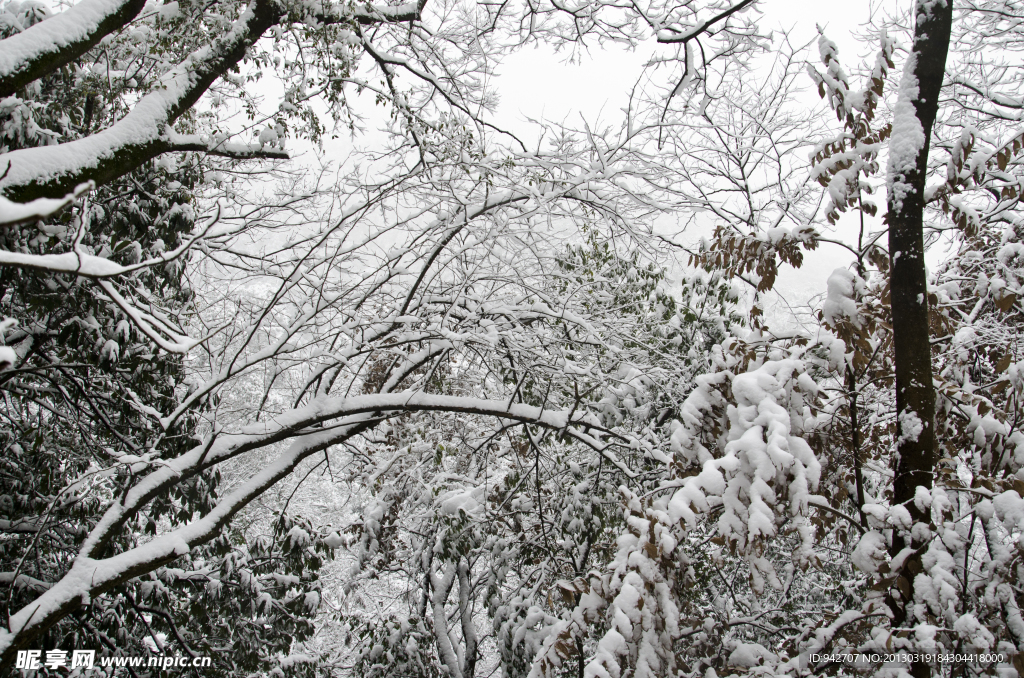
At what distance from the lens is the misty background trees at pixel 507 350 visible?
2029mm

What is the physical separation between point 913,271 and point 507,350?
276cm

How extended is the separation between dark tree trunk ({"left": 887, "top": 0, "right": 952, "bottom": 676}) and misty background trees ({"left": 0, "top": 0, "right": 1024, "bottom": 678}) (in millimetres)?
14

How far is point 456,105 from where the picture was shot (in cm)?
527

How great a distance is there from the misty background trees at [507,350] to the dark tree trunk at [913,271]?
0.01 meters

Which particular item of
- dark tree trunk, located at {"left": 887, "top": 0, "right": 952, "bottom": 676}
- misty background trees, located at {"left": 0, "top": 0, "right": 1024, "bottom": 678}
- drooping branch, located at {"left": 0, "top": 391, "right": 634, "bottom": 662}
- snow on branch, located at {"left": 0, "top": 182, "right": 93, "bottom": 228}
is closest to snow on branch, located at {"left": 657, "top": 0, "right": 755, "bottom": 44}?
misty background trees, located at {"left": 0, "top": 0, "right": 1024, "bottom": 678}

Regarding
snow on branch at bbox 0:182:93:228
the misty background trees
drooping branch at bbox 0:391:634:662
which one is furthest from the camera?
drooping branch at bbox 0:391:634:662

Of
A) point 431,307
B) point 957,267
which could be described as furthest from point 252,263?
point 957,267

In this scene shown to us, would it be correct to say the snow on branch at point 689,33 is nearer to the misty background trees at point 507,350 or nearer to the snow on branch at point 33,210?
the misty background trees at point 507,350

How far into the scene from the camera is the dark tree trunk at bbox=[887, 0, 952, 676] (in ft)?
6.98

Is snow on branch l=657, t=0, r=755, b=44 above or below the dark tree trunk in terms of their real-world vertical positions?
above

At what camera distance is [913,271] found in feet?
7.36

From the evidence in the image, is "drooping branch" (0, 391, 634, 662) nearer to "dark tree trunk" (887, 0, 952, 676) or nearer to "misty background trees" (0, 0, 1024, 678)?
"misty background trees" (0, 0, 1024, 678)

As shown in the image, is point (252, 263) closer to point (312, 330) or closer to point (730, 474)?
point (312, 330)

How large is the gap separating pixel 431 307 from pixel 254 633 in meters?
4.16
